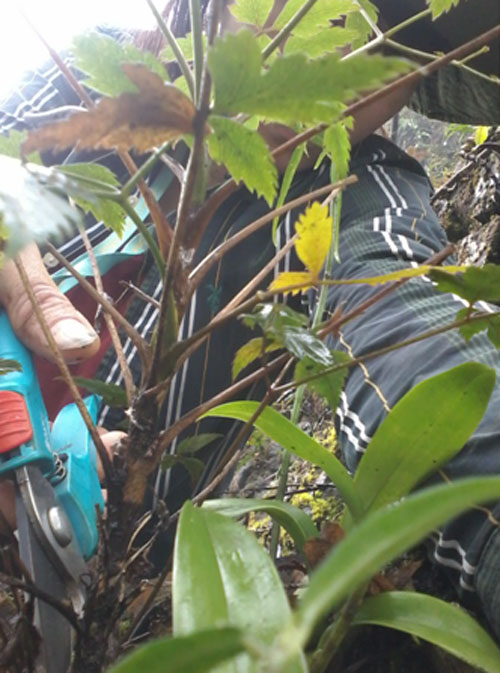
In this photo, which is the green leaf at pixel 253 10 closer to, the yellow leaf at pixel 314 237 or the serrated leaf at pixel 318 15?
the serrated leaf at pixel 318 15

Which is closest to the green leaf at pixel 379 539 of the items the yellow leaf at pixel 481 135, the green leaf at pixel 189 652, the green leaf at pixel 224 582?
the green leaf at pixel 189 652

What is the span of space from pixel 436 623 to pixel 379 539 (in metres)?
0.30

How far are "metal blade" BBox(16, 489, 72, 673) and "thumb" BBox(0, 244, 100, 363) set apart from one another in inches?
5.0

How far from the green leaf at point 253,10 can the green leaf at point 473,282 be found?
243mm

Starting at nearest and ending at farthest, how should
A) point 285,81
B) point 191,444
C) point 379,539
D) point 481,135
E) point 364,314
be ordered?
1. point 379,539
2. point 285,81
3. point 191,444
4. point 364,314
5. point 481,135

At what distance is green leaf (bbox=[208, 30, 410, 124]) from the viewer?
218mm

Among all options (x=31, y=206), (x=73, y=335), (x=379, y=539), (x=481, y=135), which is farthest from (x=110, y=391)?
(x=481, y=135)

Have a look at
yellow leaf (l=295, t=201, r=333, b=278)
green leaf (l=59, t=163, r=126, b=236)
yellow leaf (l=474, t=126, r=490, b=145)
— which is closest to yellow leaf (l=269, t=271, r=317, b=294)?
yellow leaf (l=295, t=201, r=333, b=278)

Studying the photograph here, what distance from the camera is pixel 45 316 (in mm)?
515

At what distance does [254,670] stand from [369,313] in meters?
0.51

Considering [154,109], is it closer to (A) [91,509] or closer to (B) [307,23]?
(B) [307,23]

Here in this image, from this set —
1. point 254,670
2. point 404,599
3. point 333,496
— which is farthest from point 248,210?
point 254,670

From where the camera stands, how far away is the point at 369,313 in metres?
0.70

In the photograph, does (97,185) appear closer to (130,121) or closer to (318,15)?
(130,121)
